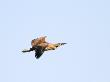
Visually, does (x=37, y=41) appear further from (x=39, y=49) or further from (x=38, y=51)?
(x=38, y=51)

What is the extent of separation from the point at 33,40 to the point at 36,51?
1680 mm

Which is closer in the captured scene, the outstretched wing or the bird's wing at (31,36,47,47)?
the outstretched wing

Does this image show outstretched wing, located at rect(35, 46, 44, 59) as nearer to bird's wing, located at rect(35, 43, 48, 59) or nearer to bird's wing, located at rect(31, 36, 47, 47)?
bird's wing, located at rect(35, 43, 48, 59)

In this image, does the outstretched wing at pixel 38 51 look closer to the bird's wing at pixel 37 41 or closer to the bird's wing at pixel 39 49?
the bird's wing at pixel 39 49

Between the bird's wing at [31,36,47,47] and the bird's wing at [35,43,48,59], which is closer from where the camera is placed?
the bird's wing at [35,43,48,59]

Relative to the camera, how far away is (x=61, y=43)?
2938 inches

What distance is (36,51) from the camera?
72938mm

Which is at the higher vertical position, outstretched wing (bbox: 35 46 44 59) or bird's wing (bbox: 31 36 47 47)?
bird's wing (bbox: 31 36 47 47)

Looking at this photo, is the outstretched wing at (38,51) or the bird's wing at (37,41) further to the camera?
the bird's wing at (37,41)

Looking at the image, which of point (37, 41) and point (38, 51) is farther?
point (37, 41)

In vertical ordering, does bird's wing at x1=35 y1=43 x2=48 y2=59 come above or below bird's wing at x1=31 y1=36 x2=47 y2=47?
below

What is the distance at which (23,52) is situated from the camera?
73812 millimetres

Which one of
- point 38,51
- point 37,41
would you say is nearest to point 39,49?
point 38,51

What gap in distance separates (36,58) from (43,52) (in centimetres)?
155
